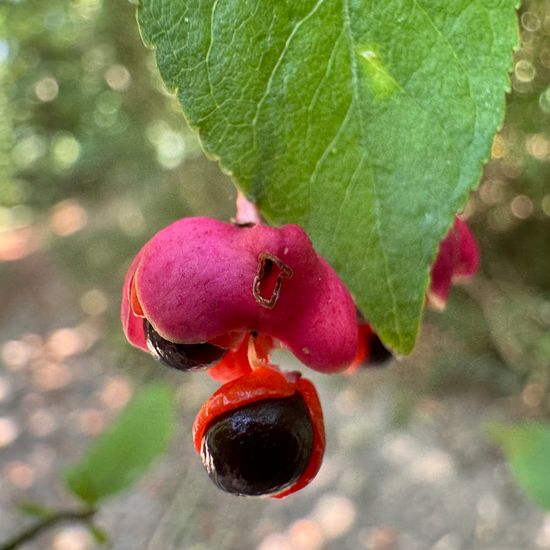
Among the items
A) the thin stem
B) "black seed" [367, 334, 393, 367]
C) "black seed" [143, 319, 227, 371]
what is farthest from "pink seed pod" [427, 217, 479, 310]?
the thin stem

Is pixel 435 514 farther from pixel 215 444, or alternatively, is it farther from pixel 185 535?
pixel 215 444

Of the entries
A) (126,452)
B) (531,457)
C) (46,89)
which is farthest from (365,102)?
(46,89)

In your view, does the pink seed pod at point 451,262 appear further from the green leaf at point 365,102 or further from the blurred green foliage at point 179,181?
the blurred green foliage at point 179,181

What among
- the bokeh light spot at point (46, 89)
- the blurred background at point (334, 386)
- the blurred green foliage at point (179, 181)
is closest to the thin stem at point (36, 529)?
the blurred green foliage at point (179, 181)

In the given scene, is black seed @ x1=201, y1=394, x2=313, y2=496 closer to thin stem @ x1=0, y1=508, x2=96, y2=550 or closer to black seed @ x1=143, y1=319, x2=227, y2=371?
black seed @ x1=143, y1=319, x2=227, y2=371

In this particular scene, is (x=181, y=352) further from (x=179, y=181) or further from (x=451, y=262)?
(x=179, y=181)

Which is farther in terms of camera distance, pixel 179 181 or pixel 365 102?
pixel 179 181
